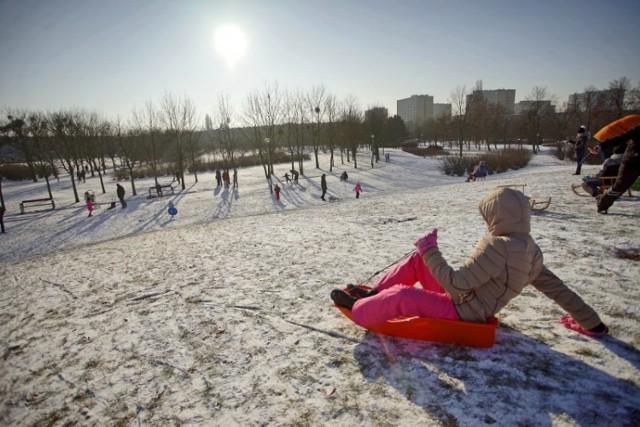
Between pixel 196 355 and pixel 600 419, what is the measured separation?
3.55 m

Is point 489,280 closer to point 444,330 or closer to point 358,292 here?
point 444,330

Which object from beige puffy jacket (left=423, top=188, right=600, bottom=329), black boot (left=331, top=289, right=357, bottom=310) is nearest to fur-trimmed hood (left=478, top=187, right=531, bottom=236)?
beige puffy jacket (left=423, top=188, right=600, bottom=329)

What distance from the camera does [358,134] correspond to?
47.9 metres

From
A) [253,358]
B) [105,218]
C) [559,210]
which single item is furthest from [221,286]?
[105,218]

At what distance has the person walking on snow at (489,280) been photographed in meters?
2.50

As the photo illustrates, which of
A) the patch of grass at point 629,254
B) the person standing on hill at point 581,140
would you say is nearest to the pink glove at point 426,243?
the patch of grass at point 629,254

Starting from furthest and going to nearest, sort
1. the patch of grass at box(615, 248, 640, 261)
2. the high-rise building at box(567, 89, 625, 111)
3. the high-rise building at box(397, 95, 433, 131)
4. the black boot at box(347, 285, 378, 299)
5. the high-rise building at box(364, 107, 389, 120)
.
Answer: the high-rise building at box(397, 95, 433, 131)
the high-rise building at box(364, 107, 389, 120)
the high-rise building at box(567, 89, 625, 111)
the patch of grass at box(615, 248, 640, 261)
the black boot at box(347, 285, 378, 299)

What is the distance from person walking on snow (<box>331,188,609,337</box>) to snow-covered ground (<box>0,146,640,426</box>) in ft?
1.29

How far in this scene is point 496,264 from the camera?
2502mm

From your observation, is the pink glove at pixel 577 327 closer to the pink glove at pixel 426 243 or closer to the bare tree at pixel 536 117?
the pink glove at pixel 426 243

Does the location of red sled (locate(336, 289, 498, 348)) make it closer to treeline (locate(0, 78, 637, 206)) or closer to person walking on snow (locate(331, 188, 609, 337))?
person walking on snow (locate(331, 188, 609, 337))

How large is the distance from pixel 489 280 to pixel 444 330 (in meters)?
0.65

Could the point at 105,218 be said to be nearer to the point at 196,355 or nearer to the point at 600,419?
the point at 196,355

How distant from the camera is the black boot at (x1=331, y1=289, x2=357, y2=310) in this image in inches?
131
